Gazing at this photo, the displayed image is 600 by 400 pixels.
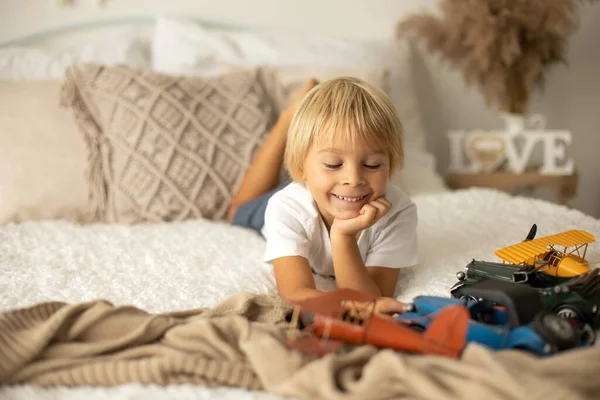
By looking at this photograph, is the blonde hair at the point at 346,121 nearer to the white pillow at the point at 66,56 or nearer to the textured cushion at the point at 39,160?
the textured cushion at the point at 39,160

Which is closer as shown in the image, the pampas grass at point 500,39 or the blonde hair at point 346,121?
the blonde hair at point 346,121

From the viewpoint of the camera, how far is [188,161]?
168cm

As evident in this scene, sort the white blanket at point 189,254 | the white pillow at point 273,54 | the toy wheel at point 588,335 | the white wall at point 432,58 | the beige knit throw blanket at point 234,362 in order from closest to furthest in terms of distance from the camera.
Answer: the beige knit throw blanket at point 234,362, the toy wheel at point 588,335, the white blanket at point 189,254, the white pillow at point 273,54, the white wall at point 432,58

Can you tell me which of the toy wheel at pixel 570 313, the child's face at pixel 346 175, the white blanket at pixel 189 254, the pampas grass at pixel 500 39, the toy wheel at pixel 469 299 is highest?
the pampas grass at pixel 500 39

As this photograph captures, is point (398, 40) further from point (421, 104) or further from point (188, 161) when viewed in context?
point (188, 161)

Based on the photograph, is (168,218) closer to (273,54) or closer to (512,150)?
(273,54)

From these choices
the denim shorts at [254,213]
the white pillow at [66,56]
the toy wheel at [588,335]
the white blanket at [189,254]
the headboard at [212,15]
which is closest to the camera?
the toy wheel at [588,335]

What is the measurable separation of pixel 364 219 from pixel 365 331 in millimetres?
354

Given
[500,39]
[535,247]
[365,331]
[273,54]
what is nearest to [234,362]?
[365,331]

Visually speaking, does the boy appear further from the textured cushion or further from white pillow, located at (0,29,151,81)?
white pillow, located at (0,29,151,81)

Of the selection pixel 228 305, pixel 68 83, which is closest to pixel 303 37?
pixel 68 83

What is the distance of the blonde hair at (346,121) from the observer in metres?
1.11

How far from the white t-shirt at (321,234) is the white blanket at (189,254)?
0.05 metres

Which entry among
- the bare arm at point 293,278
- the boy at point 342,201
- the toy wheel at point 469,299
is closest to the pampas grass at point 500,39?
the boy at point 342,201
